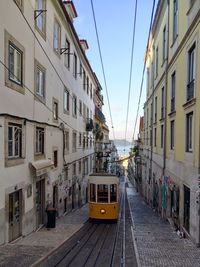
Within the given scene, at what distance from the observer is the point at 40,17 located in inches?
634

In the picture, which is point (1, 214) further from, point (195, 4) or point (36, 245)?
point (195, 4)

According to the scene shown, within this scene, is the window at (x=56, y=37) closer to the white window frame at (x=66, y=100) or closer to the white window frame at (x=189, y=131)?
the white window frame at (x=66, y=100)

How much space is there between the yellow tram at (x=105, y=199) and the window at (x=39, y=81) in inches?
208

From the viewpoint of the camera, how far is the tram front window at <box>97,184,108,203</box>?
1823cm

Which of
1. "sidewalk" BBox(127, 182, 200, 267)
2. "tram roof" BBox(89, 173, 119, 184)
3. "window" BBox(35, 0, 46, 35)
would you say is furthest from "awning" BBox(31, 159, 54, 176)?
"window" BBox(35, 0, 46, 35)

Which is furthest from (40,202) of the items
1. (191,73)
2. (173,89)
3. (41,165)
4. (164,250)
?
(173,89)

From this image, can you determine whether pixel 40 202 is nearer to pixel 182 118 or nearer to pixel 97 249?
pixel 97 249

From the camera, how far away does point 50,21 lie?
58.4ft

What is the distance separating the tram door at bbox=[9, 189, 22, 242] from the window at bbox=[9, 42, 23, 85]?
4056 millimetres

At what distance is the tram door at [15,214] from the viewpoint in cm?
1215

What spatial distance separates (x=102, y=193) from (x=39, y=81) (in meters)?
6.47

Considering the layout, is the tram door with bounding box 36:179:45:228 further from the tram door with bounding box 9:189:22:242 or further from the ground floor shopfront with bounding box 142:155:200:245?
the ground floor shopfront with bounding box 142:155:200:245

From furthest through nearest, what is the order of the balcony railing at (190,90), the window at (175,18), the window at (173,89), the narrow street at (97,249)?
1. the window at (173,89)
2. the window at (175,18)
3. the balcony railing at (190,90)
4. the narrow street at (97,249)

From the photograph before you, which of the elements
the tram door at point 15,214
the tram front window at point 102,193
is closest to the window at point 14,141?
the tram door at point 15,214
